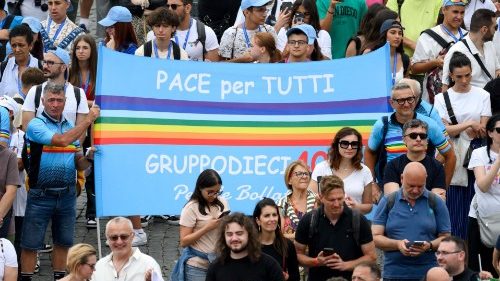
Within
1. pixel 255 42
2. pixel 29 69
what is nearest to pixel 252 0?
pixel 255 42

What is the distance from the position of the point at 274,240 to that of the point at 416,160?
→ 169 cm

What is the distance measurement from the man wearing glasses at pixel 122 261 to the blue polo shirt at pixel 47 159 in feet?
6.84

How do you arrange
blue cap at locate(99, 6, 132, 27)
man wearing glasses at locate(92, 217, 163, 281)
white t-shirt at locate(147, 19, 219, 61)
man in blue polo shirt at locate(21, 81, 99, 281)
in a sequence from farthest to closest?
white t-shirt at locate(147, 19, 219, 61)
blue cap at locate(99, 6, 132, 27)
man in blue polo shirt at locate(21, 81, 99, 281)
man wearing glasses at locate(92, 217, 163, 281)

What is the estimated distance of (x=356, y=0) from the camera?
2125 cm

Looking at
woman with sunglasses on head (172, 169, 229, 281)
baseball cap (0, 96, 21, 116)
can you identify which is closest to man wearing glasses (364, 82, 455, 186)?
woman with sunglasses on head (172, 169, 229, 281)

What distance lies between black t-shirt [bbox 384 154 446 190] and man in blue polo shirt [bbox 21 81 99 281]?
2.88 meters

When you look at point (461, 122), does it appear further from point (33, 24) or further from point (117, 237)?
point (33, 24)

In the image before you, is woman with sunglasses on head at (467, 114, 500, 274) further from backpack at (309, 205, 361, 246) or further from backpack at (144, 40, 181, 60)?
backpack at (144, 40, 181, 60)

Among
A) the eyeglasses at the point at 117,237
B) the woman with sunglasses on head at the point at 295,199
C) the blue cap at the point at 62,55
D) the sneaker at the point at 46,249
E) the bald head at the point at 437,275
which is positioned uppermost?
the blue cap at the point at 62,55

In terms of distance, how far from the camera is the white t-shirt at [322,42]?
20.0 meters

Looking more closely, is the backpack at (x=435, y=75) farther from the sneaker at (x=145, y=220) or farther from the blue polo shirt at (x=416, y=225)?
the blue polo shirt at (x=416, y=225)

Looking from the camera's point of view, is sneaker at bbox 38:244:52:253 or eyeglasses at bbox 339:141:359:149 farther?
sneaker at bbox 38:244:52:253

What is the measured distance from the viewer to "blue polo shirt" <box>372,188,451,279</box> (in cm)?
1509

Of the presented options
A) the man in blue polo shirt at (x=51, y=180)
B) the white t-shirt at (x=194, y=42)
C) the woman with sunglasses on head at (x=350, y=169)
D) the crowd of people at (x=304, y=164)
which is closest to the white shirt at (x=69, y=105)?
the crowd of people at (x=304, y=164)
